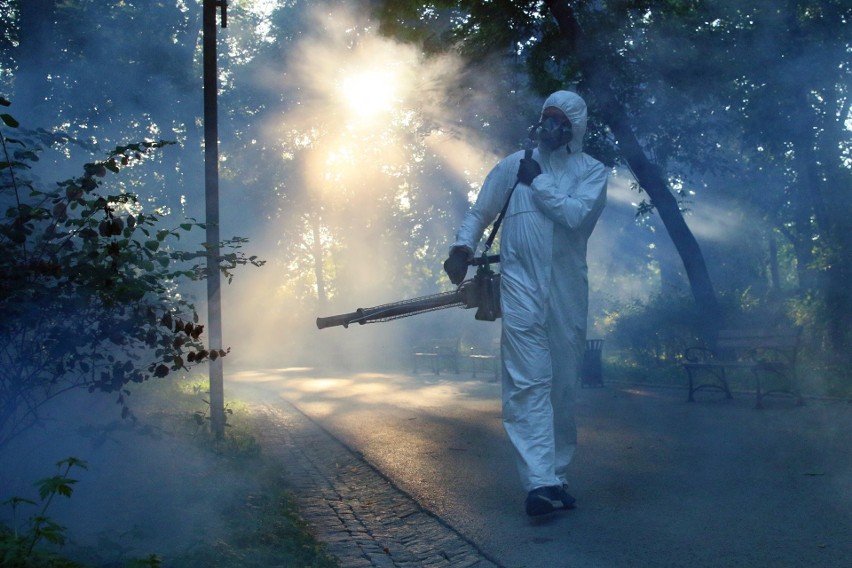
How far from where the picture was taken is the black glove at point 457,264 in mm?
5627

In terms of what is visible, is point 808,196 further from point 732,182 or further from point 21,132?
point 21,132

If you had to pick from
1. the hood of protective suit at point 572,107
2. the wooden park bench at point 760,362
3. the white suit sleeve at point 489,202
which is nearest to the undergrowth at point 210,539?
the white suit sleeve at point 489,202

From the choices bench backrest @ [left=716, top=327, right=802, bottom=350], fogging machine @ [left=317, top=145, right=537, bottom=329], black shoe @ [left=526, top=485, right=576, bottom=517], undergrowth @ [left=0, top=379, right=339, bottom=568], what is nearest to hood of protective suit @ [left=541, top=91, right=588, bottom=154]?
fogging machine @ [left=317, top=145, right=537, bottom=329]

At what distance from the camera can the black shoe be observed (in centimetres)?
504

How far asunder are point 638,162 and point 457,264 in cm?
1127

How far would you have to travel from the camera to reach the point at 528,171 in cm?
551

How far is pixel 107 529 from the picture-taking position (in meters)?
4.60

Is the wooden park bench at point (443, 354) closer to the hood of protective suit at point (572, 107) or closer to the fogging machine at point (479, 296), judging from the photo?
the fogging machine at point (479, 296)

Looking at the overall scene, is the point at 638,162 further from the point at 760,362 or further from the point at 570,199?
the point at 570,199

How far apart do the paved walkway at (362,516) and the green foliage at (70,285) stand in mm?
1225

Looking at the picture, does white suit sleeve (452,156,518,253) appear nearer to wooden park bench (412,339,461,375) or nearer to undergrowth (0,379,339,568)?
undergrowth (0,379,339,568)

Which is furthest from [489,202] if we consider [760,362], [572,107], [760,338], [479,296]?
[760,338]

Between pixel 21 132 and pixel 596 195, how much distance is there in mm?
3335

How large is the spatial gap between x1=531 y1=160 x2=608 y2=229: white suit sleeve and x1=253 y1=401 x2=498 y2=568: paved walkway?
5.63 ft
